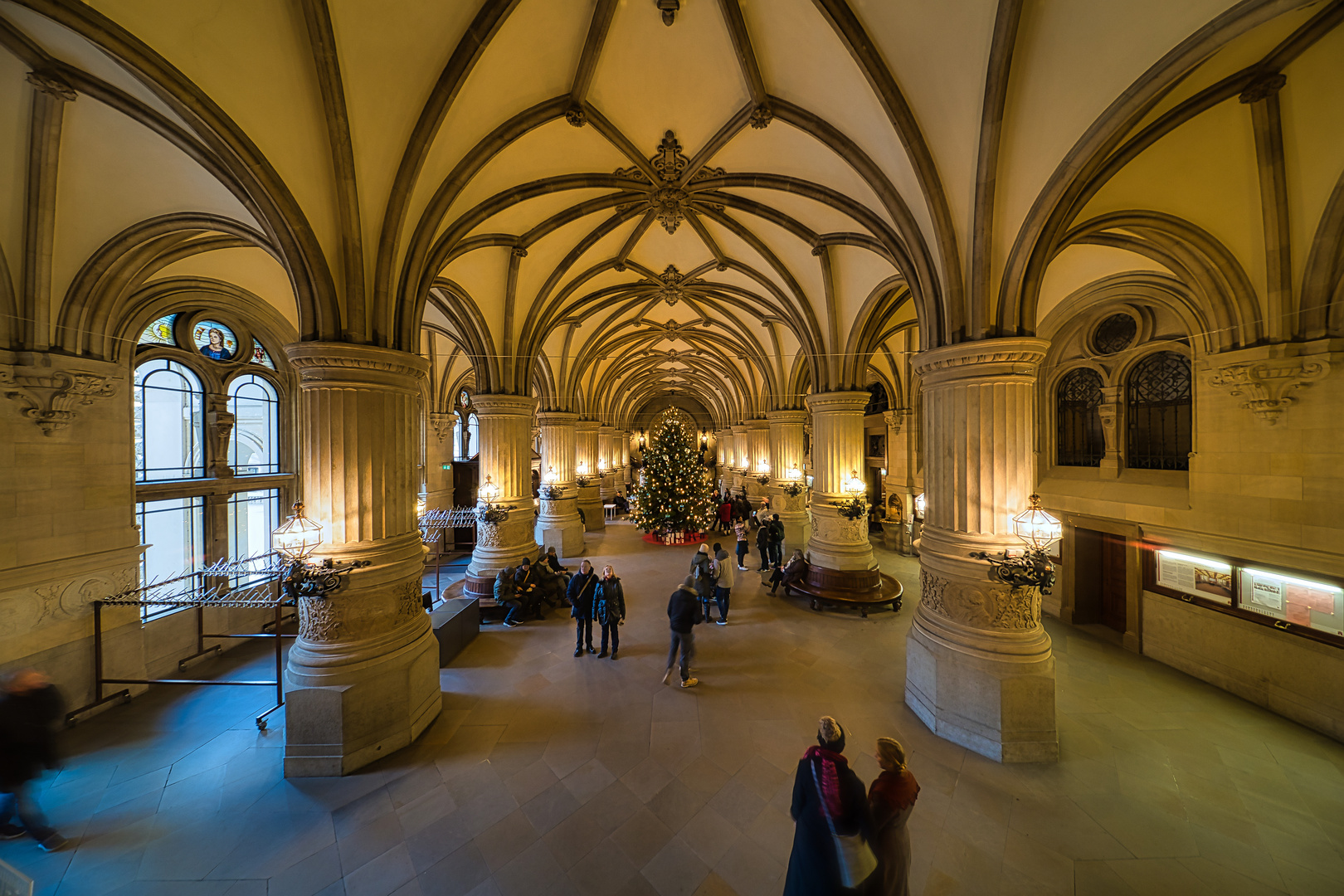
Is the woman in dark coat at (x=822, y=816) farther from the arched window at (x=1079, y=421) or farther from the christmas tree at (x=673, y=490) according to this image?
the christmas tree at (x=673, y=490)

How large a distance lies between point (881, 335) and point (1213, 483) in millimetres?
5690

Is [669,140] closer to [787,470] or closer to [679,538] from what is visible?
[787,470]

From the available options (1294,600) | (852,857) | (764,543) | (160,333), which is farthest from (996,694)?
(160,333)

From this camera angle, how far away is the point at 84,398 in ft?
18.7

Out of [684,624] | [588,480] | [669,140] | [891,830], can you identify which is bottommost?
[684,624]

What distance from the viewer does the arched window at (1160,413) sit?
693 centimetres

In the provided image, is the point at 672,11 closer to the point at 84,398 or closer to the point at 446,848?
the point at 446,848

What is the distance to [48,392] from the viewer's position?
5363 mm

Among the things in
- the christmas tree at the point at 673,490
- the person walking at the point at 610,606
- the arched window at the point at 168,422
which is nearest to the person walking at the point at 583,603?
the person walking at the point at 610,606

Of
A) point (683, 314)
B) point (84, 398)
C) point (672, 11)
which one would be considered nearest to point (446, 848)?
point (84, 398)

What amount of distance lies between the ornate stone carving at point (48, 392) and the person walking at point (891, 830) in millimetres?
9257

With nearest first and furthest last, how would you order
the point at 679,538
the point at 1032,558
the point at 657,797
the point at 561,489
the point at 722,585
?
1. the point at 657,797
2. the point at 1032,558
3. the point at 722,585
4. the point at 561,489
5. the point at 679,538

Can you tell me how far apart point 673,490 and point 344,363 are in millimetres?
9784

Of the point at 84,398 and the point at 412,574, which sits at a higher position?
the point at 84,398
